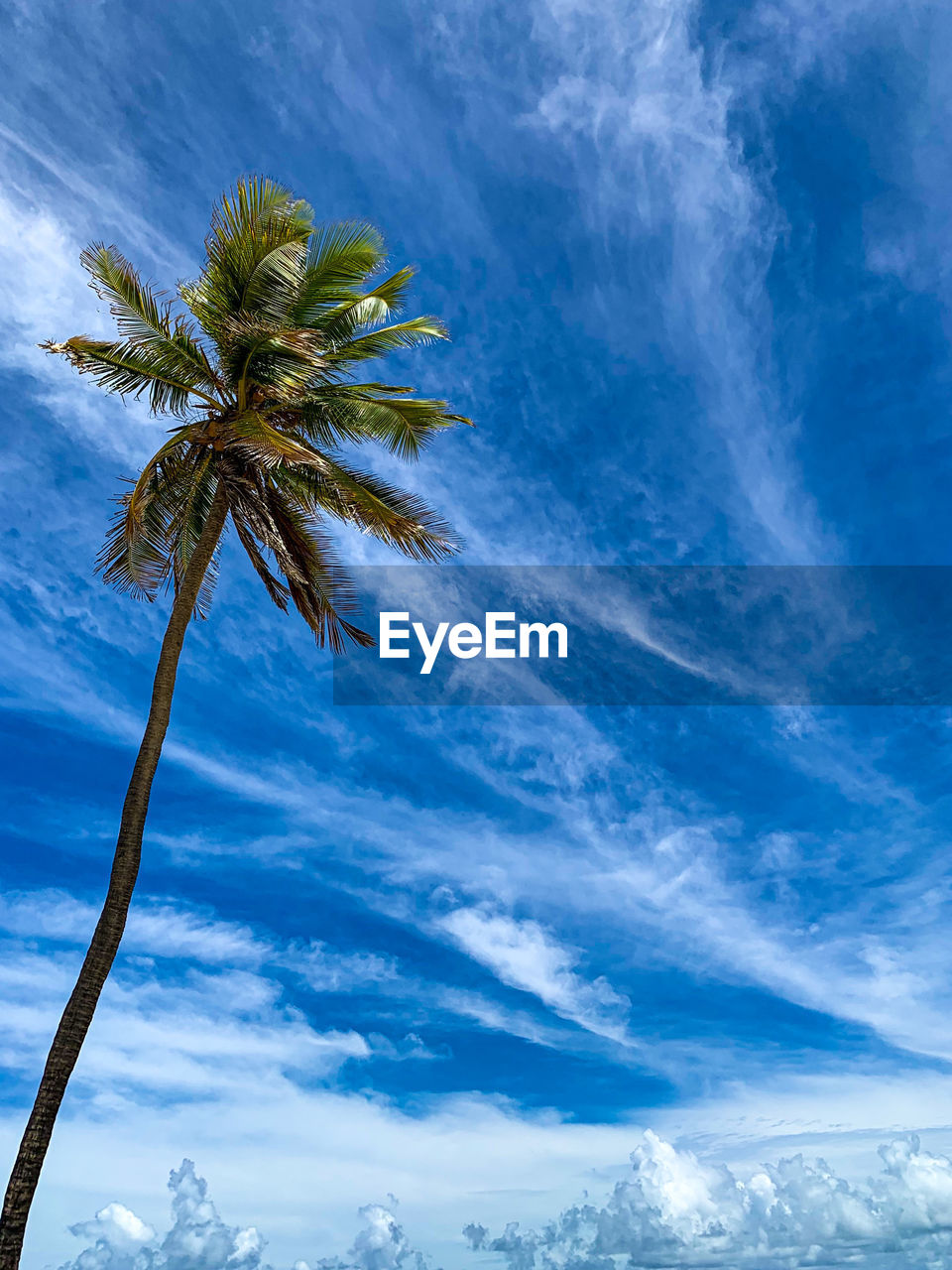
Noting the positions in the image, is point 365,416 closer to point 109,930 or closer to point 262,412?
point 262,412

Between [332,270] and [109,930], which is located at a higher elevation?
[332,270]

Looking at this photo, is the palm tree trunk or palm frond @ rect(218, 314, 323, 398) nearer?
the palm tree trunk

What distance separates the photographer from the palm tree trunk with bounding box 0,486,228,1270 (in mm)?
13266

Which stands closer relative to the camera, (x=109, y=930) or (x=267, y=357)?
(x=109, y=930)

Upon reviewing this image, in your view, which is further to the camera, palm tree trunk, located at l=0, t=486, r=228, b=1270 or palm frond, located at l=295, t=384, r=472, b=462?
palm frond, located at l=295, t=384, r=472, b=462

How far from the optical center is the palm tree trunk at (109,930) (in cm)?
1327

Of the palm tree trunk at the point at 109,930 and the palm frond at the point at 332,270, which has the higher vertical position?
the palm frond at the point at 332,270

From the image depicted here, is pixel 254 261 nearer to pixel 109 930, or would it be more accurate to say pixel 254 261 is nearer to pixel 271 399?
pixel 271 399

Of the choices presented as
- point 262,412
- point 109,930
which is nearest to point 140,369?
point 262,412

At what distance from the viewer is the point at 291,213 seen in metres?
18.8

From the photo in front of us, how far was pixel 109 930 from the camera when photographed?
15.3 meters

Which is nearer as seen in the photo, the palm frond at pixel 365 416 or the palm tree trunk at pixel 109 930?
the palm tree trunk at pixel 109 930

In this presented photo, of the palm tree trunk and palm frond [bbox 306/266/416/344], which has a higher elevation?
palm frond [bbox 306/266/416/344]

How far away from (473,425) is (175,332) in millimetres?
5908
